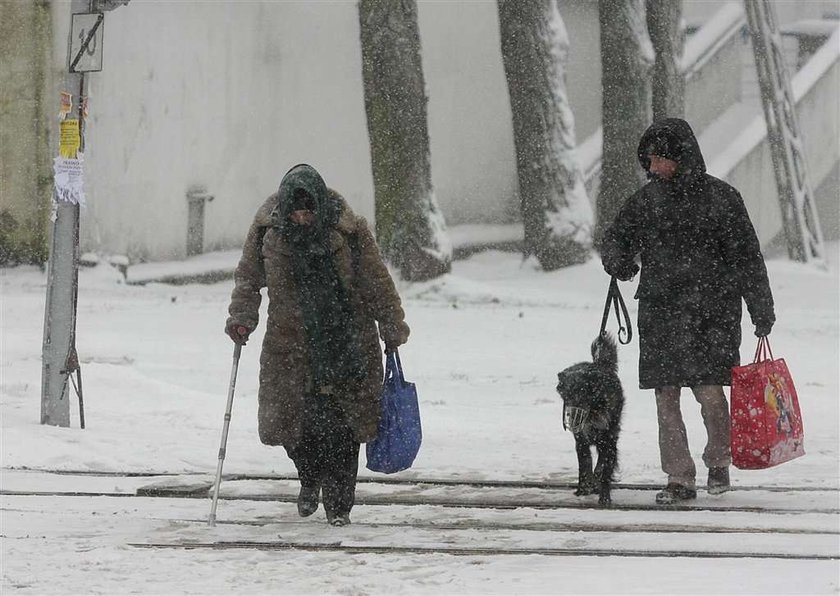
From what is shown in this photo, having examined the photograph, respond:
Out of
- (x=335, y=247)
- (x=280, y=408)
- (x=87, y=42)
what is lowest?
(x=280, y=408)

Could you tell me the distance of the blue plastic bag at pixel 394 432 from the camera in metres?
7.36

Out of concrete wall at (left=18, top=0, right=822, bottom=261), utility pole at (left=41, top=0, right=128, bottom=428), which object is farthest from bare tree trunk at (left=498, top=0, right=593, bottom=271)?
utility pole at (left=41, top=0, right=128, bottom=428)

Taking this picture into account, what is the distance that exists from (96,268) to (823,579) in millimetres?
16192

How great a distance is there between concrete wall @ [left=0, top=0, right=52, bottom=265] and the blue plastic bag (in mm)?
14251

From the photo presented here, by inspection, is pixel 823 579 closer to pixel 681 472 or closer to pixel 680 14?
pixel 681 472

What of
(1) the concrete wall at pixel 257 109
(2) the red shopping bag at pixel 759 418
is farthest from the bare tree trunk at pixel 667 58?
(2) the red shopping bag at pixel 759 418

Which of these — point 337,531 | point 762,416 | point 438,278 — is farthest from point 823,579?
point 438,278

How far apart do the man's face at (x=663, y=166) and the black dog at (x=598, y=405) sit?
2.87 ft

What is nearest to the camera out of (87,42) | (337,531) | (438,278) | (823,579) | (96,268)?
(823,579)

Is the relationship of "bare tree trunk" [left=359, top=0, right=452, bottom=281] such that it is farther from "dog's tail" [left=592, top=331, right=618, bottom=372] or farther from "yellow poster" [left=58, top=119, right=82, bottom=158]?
"dog's tail" [left=592, top=331, right=618, bottom=372]

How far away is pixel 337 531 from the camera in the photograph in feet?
23.7

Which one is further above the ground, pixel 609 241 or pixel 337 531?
pixel 609 241

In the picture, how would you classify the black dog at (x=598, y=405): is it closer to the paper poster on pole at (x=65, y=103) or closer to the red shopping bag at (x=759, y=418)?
the red shopping bag at (x=759, y=418)

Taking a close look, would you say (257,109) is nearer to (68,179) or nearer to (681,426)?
(68,179)
